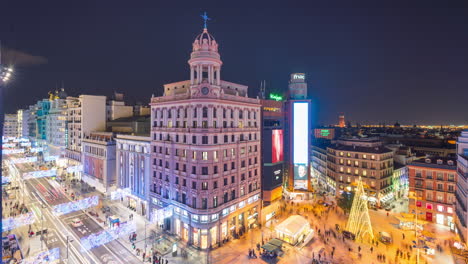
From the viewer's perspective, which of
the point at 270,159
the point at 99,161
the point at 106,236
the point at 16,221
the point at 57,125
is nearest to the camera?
the point at 106,236

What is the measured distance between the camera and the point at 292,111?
7725 centimetres

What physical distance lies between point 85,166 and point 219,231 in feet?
213

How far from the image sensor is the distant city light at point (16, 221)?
5042 centimetres

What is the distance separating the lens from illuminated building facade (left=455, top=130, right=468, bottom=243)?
45719mm

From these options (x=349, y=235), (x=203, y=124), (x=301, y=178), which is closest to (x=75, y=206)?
(x=203, y=124)

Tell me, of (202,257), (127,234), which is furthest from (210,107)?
(127,234)

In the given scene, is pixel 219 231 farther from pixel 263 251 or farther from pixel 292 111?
pixel 292 111

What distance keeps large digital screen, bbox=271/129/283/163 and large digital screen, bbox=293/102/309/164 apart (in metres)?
13.1

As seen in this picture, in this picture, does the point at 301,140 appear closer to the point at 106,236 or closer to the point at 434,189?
the point at 434,189

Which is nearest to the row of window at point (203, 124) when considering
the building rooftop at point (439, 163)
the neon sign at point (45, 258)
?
the neon sign at point (45, 258)

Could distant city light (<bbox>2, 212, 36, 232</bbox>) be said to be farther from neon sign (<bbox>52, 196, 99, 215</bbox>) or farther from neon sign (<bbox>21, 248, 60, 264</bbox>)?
neon sign (<bbox>21, 248, 60, 264</bbox>)

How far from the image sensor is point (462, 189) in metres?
48.9

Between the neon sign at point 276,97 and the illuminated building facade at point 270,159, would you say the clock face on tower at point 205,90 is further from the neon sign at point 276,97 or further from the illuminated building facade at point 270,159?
the neon sign at point 276,97

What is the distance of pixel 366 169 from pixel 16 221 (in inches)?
3634
